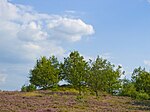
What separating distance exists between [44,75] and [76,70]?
37.1 feet

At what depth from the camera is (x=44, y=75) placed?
254ft

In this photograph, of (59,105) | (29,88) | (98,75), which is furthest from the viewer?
(29,88)

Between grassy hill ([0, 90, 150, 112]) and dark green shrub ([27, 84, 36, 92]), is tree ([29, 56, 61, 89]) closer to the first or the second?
dark green shrub ([27, 84, 36, 92])

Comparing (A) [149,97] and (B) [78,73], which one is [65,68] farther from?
(A) [149,97]

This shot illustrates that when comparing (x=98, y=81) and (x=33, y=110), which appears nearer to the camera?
(x=33, y=110)

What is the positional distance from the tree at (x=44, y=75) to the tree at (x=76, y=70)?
456 cm

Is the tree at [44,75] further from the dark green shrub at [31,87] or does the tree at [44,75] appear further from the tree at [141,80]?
the tree at [141,80]

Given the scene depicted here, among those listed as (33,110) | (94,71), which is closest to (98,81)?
(94,71)

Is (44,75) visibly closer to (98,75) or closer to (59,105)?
(98,75)

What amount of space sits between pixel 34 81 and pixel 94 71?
20.3 metres

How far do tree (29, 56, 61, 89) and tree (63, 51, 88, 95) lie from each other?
15.0ft

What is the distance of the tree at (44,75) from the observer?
77438mm

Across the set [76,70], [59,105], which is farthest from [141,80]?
[59,105]

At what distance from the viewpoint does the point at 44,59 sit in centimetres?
8206
